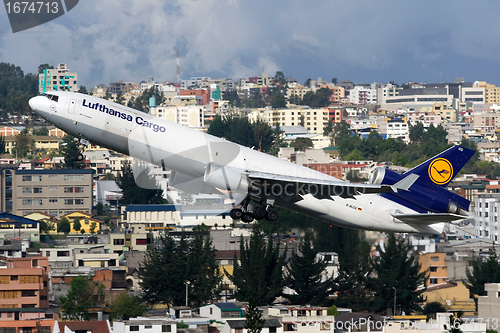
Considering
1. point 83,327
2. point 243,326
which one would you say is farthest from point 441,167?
point 83,327

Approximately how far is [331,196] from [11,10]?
30849mm

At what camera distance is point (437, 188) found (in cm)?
4791

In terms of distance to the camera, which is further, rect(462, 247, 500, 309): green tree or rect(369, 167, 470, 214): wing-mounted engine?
rect(462, 247, 500, 309): green tree

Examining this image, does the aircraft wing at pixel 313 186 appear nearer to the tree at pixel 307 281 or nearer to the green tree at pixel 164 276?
the tree at pixel 307 281

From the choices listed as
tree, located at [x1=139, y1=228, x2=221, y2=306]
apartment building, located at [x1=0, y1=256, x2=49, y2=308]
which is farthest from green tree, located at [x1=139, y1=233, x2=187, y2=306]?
apartment building, located at [x1=0, y1=256, x2=49, y2=308]

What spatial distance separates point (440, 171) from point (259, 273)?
43.4m

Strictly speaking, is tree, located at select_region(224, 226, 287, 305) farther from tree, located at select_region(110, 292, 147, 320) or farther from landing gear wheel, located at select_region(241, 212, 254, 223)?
landing gear wheel, located at select_region(241, 212, 254, 223)

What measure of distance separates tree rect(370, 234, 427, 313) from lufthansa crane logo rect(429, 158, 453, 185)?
39334 mm

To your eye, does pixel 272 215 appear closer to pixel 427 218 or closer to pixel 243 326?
pixel 427 218

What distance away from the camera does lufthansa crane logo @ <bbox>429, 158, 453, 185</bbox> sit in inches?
1891

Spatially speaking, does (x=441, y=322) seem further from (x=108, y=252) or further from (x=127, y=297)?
(x=108, y=252)

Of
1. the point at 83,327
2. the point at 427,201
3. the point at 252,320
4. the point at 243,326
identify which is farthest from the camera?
the point at 83,327

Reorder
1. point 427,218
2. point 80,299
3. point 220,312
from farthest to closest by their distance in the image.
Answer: point 80,299 < point 220,312 < point 427,218

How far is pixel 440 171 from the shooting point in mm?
48125
